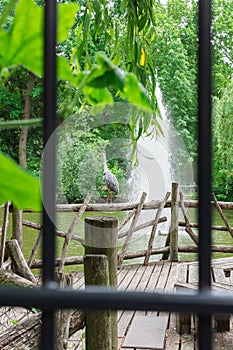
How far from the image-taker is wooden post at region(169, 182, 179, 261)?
407cm

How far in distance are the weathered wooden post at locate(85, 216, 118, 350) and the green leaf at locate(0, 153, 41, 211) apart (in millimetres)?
1744

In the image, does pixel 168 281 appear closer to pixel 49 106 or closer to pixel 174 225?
pixel 174 225

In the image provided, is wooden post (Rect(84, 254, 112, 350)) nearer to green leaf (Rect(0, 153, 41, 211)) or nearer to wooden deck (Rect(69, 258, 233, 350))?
wooden deck (Rect(69, 258, 233, 350))

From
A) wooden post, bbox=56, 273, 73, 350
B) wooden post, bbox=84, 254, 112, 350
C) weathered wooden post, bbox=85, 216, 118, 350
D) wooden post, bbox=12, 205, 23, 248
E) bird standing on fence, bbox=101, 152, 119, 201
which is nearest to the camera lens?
wooden post, bbox=56, 273, 73, 350

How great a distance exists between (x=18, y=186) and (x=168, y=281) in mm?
3219

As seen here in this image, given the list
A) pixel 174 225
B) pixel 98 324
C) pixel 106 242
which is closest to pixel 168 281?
pixel 174 225

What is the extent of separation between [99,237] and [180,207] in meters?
2.25

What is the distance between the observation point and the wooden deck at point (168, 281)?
241cm

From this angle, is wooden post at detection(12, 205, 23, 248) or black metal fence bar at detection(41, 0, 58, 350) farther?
wooden post at detection(12, 205, 23, 248)

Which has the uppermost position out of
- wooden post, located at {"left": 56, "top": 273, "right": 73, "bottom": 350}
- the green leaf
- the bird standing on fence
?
the bird standing on fence

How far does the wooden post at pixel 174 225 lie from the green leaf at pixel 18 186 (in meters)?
3.85

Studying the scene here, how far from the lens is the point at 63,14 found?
0.26 meters

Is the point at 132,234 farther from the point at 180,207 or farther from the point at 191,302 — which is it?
the point at 191,302

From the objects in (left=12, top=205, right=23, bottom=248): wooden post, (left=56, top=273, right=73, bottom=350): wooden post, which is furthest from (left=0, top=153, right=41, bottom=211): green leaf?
(left=12, top=205, right=23, bottom=248): wooden post
